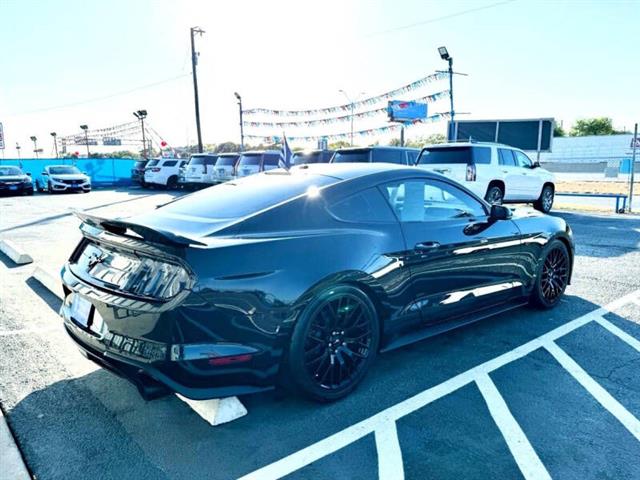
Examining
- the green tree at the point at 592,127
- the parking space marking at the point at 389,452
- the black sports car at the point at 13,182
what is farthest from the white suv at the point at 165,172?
the green tree at the point at 592,127

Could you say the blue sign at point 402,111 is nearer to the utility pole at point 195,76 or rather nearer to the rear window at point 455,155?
the utility pole at point 195,76

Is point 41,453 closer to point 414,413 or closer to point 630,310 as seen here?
point 414,413

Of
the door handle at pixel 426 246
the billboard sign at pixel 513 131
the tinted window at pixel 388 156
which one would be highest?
the billboard sign at pixel 513 131

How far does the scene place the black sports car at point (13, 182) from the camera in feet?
68.6

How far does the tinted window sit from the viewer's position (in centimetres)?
1184

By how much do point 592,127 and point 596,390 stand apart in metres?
101

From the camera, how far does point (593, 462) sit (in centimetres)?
247

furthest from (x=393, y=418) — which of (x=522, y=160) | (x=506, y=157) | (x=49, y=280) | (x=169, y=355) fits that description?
(x=522, y=160)

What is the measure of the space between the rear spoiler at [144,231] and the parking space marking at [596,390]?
2753 millimetres

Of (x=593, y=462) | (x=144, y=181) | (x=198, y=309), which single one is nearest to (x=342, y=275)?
(x=198, y=309)

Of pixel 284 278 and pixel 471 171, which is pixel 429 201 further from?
pixel 471 171

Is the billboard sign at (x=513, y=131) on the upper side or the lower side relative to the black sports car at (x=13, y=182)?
upper

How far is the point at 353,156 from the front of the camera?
38.8 feet

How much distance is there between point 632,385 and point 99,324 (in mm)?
3624
